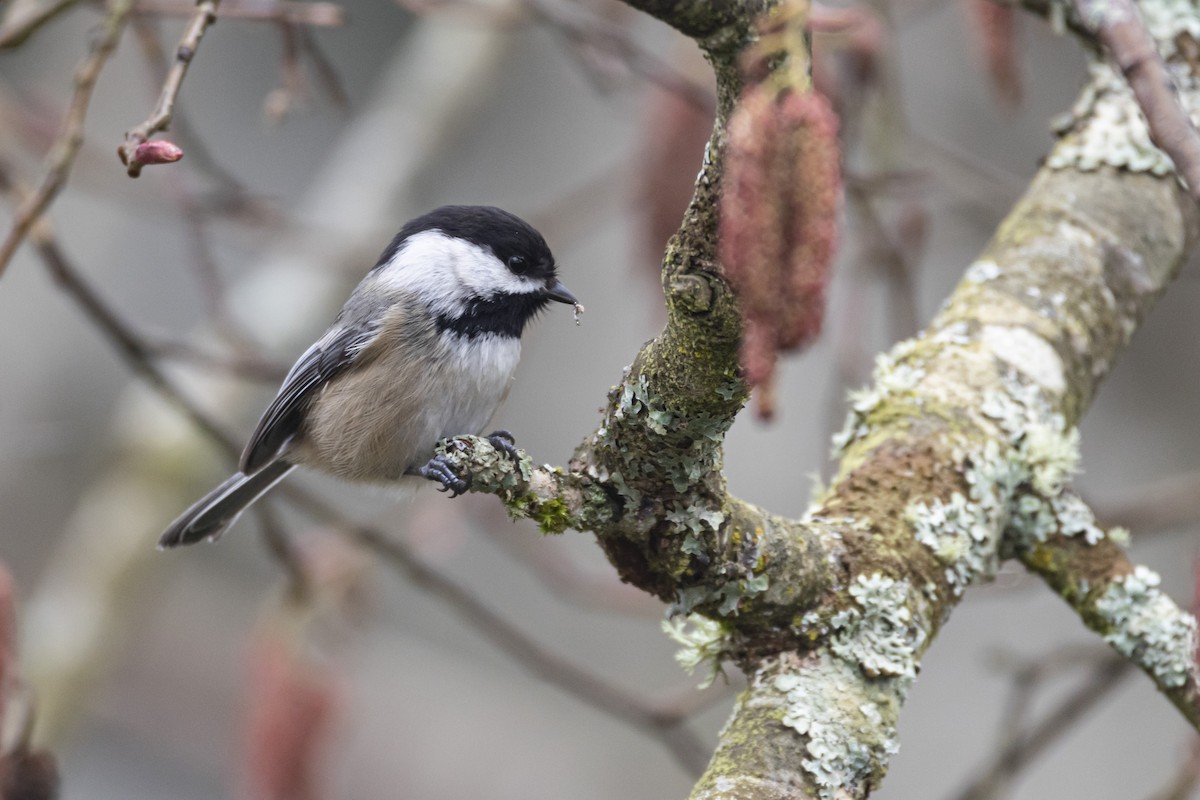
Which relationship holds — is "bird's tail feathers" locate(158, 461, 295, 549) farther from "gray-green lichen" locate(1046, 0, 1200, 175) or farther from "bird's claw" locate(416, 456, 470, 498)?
"gray-green lichen" locate(1046, 0, 1200, 175)

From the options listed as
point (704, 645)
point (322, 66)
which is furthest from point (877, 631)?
point (322, 66)

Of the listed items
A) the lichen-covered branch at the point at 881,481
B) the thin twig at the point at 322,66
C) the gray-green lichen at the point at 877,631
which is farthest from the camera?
the thin twig at the point at 322,66

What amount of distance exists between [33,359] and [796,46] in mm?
5608

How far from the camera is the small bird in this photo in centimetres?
229

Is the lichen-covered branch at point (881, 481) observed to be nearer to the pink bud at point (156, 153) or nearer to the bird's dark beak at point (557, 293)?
the pink bud at point (156, 153)

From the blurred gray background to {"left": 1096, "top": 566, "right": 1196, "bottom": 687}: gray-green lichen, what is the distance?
1669mm

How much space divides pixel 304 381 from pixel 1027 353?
150 centimetres

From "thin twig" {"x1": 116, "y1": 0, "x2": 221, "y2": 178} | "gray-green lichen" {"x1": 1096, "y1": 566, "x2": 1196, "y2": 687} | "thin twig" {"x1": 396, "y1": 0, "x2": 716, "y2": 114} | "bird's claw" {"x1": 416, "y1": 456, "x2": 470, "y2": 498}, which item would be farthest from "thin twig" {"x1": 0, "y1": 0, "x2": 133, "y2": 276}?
"gray-green lichen" {"x1": 1096, "y1": 566, "x2": 1196, "y2": 687}

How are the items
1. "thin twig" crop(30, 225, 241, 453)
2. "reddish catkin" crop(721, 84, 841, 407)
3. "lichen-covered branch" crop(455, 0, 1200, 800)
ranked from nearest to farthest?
"reddish catkin" crop(721, 84, 841, 407)
"lichen-covered branch" crop(455, 0, 1200, 800)
"thin twig" crop(30, 225, 241, 453)

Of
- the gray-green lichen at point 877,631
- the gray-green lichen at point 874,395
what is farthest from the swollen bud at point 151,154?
the gray-green lichen at point 874,395

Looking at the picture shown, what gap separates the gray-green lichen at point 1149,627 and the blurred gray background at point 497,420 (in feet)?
5.48

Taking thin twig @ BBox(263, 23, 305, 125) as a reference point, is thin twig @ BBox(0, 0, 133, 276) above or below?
below

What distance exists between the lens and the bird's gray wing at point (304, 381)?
248 cm

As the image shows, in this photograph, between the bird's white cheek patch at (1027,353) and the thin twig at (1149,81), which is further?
the bird's white cheek patch at (1027,353)
